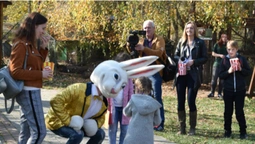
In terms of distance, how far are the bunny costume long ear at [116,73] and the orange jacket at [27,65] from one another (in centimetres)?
65

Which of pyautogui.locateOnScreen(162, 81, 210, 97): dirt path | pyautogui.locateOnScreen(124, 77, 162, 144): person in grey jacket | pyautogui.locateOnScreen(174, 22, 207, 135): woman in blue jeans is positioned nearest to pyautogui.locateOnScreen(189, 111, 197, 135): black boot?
pyautogui.locateOnScreen(174, 22, 207, 135): woman in blue jeans

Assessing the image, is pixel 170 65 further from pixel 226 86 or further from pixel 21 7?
pixel 21 7

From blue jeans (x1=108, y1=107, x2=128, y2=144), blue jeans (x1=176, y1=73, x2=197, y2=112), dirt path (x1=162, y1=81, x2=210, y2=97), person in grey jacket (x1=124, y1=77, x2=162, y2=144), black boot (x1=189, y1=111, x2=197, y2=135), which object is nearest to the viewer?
person in grey jacket (x1=124, y1=77, x2=162, y2=144)

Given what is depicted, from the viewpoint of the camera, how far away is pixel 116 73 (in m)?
4.57

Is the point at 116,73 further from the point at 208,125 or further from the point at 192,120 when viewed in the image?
the point at 208,125

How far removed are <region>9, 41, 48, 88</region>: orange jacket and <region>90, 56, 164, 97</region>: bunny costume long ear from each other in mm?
648

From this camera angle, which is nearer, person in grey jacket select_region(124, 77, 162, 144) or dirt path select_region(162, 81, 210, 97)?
person in grey jacket select_region(124, 77, 162, 144)

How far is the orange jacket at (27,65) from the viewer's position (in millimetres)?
4594

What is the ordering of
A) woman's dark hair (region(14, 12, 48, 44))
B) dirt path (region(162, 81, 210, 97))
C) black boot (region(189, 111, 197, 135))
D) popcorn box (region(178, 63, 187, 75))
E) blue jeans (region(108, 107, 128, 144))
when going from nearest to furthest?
1. woman's dark hair (region(14, 12, 48, 44))
2. blue jeans (region(108, 107, 128, 144))
3. popcorn box (region(178, 63, 187, 75))
4. black boot (region(189, 111, 197, 135))
5. dirt path (region(162, 81, 210, 97))

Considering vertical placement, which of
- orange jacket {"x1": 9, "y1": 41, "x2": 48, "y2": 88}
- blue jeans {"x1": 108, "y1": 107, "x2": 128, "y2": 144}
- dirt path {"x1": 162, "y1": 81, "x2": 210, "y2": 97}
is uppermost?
orange jacket {"x1": 9, "y1": 41, "x2": 48, "y2": 88}

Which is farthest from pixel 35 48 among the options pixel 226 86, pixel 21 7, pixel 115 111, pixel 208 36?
pixel 21 7

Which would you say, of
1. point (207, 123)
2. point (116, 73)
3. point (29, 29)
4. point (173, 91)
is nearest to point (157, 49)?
point (207, 123)

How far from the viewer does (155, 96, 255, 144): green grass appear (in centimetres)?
705

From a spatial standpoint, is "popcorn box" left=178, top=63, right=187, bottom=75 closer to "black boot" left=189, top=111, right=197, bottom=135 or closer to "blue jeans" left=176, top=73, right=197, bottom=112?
"blue jeans" left=176, top=73, right=197, bottom=112
